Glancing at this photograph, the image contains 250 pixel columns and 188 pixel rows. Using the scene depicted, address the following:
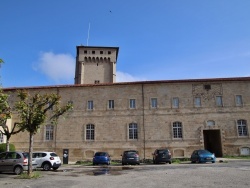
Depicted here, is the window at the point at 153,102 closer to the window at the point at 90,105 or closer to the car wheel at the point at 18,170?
the window at the point at 90,105

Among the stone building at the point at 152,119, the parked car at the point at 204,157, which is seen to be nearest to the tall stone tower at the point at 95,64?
the stone building at the point at 152,119

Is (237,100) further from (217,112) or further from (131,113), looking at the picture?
(131,113)

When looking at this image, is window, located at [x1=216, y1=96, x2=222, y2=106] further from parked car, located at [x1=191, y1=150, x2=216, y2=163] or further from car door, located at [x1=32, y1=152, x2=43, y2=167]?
car door, located at [x1=32, y1=152, x2=43, y2=167]

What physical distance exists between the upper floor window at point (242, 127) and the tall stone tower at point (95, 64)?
2353 cm

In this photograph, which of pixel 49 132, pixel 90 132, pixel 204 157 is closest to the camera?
pixel 204 157

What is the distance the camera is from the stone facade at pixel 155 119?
29.0 metres

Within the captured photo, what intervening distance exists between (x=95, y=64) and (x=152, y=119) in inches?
849

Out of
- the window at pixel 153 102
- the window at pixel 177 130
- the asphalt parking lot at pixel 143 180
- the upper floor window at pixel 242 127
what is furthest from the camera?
the window at pixel 153 102

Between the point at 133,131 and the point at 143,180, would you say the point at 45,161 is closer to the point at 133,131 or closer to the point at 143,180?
the point at 143,180

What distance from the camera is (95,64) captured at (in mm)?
47562

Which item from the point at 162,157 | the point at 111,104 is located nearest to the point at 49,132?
the point at 111,104

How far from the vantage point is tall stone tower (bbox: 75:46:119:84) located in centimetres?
4644

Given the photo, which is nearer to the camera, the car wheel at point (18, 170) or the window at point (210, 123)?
the car wheel at point (18, 170)

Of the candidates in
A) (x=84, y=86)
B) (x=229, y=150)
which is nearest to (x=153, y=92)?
(x=84, y=86)
